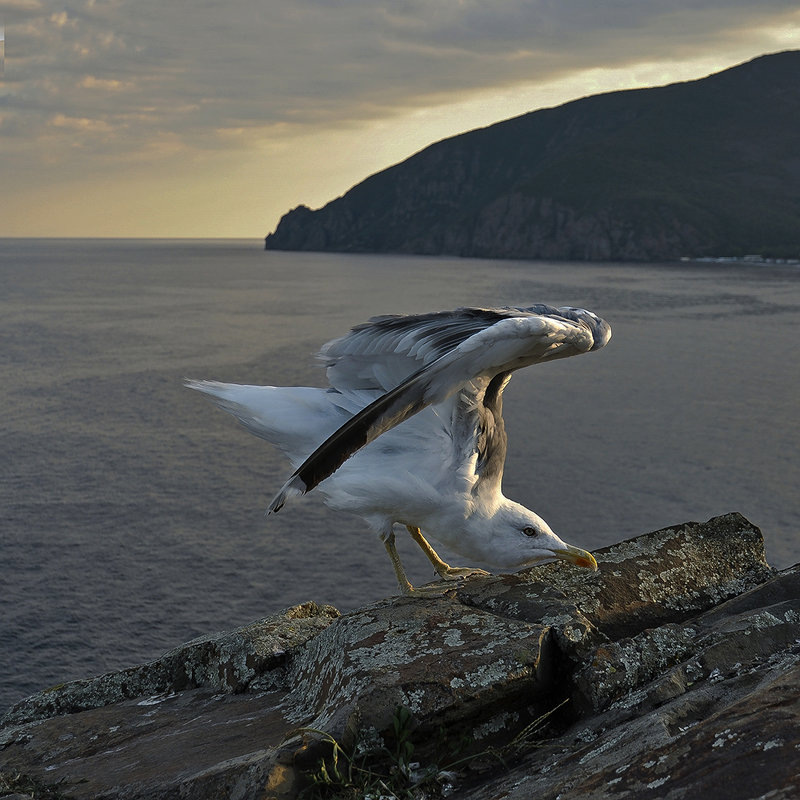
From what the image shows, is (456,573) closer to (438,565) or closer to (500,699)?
(438,565)

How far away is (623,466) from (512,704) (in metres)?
31.9

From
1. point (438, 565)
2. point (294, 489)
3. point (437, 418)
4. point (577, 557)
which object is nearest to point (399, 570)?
point (438, 565)

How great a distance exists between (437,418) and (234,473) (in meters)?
29.1

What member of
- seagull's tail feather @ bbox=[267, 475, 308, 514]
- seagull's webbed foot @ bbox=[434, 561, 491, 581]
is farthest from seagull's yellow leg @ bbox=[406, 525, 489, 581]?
seagull's tail feather @ bbox=[267, 475, 308, 514]

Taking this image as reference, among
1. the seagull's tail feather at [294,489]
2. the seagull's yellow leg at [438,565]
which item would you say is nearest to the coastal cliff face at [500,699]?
the seagull's yellow leg at [438,565]

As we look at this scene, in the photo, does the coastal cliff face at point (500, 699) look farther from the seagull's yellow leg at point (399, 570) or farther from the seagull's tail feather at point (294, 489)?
the seagull's tail feather at point (294, 489)

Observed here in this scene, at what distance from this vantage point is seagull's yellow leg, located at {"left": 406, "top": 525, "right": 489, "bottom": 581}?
8086mm

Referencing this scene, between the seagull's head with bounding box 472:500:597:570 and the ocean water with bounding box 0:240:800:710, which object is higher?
the seagull's head with bounding box 472:500:597:570

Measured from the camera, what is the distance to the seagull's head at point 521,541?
704 centimetres

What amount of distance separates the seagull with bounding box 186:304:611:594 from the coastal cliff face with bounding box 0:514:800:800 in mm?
514

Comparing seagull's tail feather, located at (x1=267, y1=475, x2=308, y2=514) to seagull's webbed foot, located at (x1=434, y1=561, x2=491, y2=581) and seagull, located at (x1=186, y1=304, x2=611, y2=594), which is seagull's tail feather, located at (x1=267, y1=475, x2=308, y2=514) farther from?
seagull's webbed foot, located at (x1=434, y1=561, x2=491, y2=581)

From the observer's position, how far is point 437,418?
7.33 metres

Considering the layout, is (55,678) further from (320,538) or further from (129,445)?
(129,445)

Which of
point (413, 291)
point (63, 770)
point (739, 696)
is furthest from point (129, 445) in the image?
point (413, 291)
